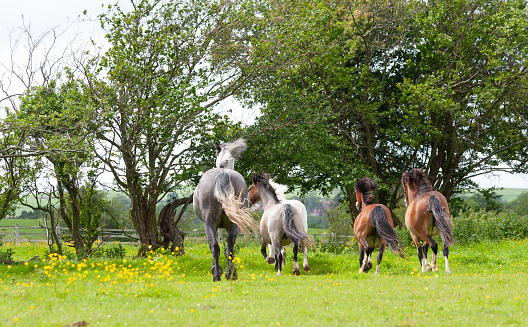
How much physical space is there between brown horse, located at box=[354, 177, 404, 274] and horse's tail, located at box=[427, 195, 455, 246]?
992 millimetres

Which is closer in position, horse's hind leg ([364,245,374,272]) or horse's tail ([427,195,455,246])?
horse's tail ([427,195,455,246])

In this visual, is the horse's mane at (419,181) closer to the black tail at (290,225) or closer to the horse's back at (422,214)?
the horse's back at (422,214)

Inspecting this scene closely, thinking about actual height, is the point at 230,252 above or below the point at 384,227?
below

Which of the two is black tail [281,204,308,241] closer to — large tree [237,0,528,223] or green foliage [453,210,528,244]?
large tree [237,0,528,223]

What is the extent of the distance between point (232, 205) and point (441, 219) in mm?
5013

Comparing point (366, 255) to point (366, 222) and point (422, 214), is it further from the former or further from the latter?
point (422, 214)

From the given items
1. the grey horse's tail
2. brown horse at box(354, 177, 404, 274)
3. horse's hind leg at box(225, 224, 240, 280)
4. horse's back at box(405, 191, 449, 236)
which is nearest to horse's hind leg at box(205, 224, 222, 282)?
horse's hind leg at box(225, 224, 240, 280)

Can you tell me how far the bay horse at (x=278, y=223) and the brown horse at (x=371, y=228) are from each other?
1.49 metres

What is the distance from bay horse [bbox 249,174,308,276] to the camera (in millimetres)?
11422

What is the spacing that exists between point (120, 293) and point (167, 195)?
10845mm

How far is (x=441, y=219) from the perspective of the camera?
1073 cm

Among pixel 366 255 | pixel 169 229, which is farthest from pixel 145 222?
pixel 366 255

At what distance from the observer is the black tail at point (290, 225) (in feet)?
36.9

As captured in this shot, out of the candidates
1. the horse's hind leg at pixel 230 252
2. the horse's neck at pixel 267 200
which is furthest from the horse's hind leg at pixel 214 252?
the horse's neck at pixel 267 200
